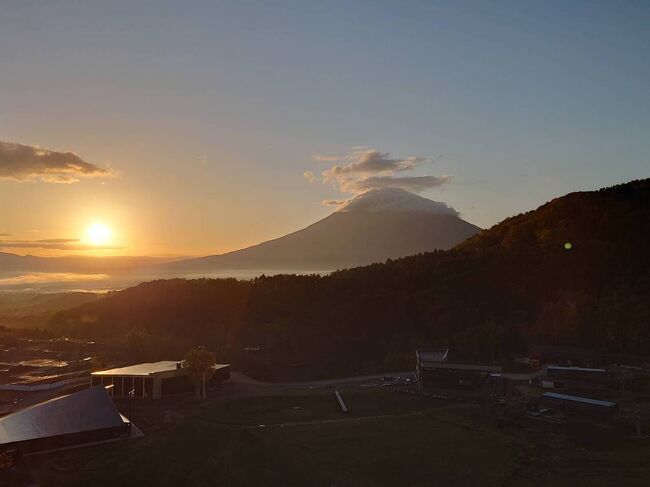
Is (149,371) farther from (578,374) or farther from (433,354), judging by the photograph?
(578,374)

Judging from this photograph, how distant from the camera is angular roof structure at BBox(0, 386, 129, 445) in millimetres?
32125

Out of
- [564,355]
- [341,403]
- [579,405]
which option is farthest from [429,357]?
[579,405]

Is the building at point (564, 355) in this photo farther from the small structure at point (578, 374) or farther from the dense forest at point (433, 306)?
the small structure at point (578, 374)

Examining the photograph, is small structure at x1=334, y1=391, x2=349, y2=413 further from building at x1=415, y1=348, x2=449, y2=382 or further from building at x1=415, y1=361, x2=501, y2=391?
building at x1=415, y1=348, x2=449, y2=382

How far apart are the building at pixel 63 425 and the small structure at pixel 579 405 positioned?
3001 cm

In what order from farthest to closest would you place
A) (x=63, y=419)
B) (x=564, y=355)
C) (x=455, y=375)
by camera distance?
(x=564, y=355) → (x=455, y=375) → (x=63, y=419)

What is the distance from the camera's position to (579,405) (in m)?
38.4

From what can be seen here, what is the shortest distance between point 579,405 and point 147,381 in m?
34.1

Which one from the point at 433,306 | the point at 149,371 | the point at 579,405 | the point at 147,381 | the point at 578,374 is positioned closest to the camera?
the point at 579,405

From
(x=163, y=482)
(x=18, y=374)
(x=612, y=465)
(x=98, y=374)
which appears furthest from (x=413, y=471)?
(x=18, y=374)

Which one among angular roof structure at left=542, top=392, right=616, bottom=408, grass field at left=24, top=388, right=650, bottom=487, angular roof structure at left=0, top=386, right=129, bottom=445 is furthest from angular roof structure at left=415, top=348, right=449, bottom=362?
angular roof structure at left=0, top=386, right=129, bottom=445

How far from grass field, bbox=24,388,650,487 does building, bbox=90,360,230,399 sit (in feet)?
19.9

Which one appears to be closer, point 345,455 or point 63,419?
point 345,455

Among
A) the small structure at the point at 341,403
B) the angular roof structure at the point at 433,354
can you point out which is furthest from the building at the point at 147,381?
the angular roof structure at the point at 433,354
